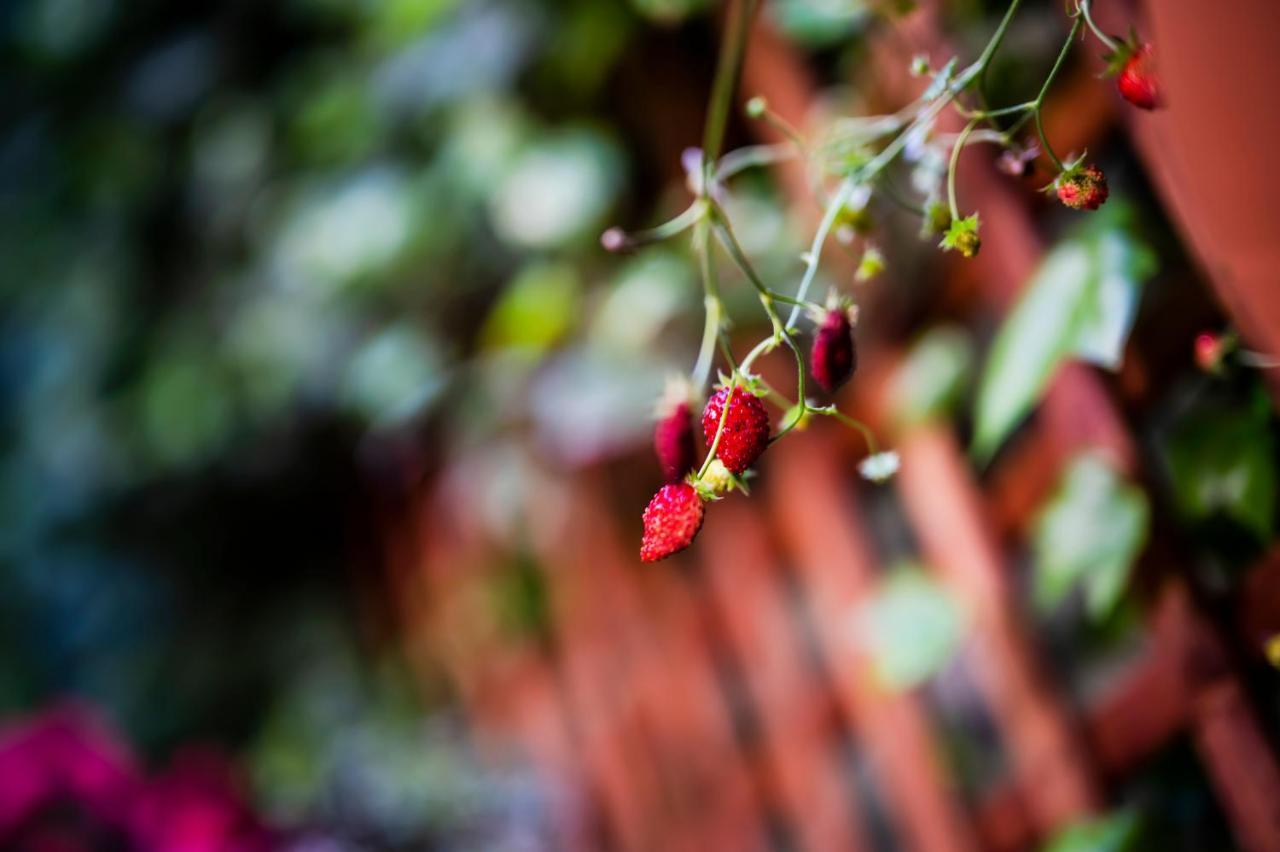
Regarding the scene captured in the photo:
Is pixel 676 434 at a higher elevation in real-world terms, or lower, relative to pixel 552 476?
higher

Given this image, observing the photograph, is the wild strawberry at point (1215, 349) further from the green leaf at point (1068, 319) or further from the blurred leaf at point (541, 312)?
the blurred leaf at point (541, 312)

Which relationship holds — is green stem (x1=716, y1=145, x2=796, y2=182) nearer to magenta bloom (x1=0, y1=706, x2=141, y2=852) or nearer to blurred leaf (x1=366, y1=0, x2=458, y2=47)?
blurred leaf (x1=366, y1=0, x2=458, y2=47)

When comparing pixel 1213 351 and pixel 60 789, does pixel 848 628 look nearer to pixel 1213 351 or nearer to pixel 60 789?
pixel 1213 351

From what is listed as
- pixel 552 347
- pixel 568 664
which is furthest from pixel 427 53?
pixel 568 664

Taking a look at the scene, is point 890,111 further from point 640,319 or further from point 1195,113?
point 1195,113

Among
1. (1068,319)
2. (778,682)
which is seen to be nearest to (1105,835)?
(1068,319)

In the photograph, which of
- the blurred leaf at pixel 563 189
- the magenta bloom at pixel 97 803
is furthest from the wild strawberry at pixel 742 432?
the magenta bloom at pixel 97 803
